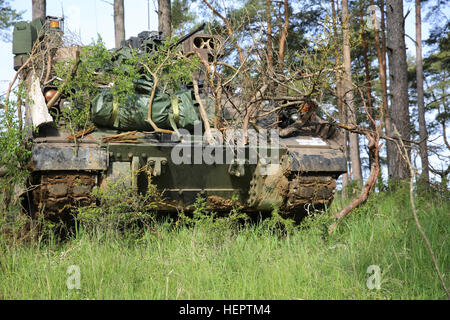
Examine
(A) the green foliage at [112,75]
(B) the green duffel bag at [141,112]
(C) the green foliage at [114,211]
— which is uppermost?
(A) the green foliage at [112,75]

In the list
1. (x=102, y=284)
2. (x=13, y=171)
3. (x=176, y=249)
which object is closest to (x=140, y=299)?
(x=102, y=284)

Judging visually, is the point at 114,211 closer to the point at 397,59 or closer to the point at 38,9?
the point at 397,59

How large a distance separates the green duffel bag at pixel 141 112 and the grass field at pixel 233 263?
117 centimetres

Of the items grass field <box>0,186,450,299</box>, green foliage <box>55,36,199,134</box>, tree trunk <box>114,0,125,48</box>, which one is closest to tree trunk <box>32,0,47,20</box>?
tree trunk <box>114,0,125,48</box>

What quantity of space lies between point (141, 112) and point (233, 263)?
2.18 m

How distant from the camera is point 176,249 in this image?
4738 millimetres

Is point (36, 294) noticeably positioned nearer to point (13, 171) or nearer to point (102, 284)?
point (102, 284)

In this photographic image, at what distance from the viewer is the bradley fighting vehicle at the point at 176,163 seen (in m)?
5.06

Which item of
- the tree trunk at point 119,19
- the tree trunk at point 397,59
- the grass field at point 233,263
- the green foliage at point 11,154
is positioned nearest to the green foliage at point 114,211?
the grass field at point 233,263

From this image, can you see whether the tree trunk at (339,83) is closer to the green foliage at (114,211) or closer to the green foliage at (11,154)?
the green foliage at (114,211)

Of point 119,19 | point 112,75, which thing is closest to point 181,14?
point 119,19

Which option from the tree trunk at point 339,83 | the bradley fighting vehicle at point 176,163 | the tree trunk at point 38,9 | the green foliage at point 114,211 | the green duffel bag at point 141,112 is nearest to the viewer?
the green foliage at point 114,211

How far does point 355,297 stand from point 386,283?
0.42 m

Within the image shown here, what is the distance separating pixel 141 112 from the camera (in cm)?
559
